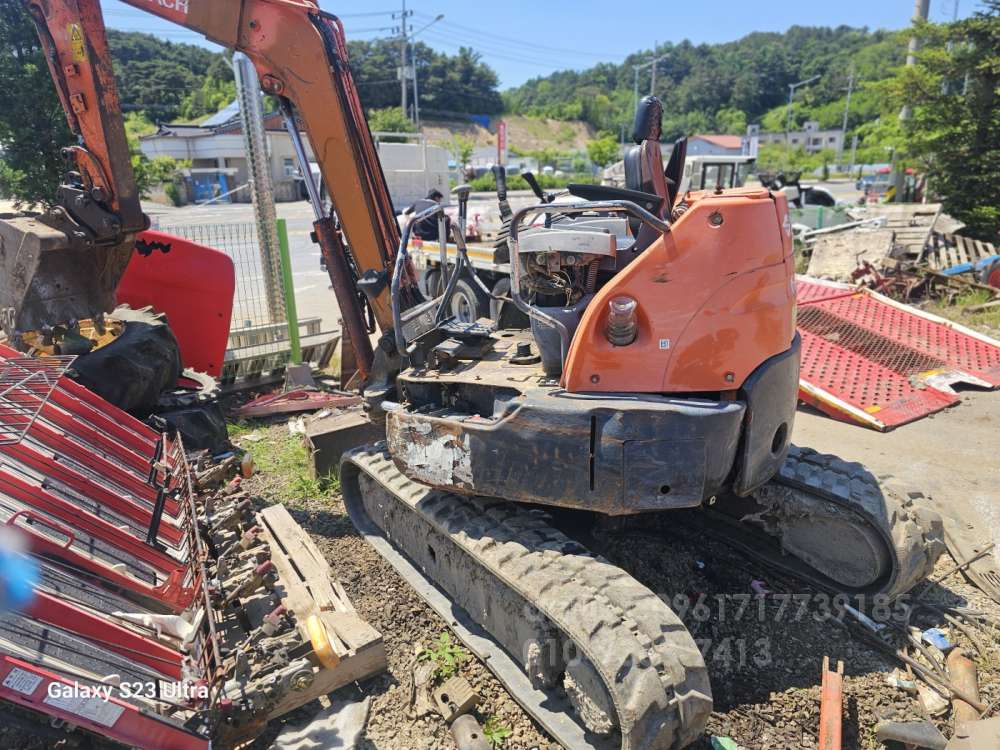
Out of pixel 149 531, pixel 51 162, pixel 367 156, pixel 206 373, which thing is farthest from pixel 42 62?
pixel 149 531

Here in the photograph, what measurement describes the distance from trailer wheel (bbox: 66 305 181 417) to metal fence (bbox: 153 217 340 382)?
1604 millimetres

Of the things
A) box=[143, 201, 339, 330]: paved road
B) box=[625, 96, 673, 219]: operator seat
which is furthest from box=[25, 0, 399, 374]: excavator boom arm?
box=[143, 201, 339, 330]: paved road

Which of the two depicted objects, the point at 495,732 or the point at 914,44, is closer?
the point at 495,732

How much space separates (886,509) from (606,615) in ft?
6.19

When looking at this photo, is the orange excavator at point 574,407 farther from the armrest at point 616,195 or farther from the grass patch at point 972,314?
the grass patch at point 972,314

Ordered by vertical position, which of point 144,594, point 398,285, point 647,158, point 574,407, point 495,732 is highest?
point 647,158

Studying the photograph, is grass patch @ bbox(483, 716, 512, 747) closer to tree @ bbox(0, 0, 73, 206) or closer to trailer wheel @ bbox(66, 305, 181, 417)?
trailer wheel @ bbox(66, 305, 181, 417)

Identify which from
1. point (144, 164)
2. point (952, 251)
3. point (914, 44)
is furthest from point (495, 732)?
point (144, 164)

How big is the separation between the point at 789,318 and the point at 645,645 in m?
1.73

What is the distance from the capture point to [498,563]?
126 inches

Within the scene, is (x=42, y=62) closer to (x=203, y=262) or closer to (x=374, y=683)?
(x=203, y=262)

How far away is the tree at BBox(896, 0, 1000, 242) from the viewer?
42.6ft

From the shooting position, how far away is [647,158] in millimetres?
3684

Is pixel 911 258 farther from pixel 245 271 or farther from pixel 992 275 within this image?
pixel 245 271
